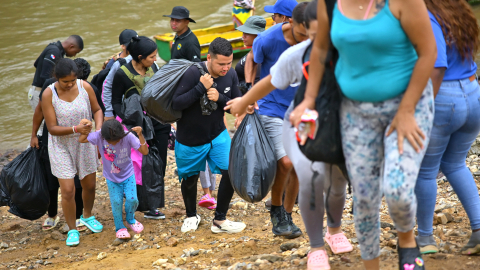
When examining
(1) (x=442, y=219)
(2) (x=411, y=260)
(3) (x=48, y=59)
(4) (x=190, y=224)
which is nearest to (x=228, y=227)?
(4) (x=190, y=224)

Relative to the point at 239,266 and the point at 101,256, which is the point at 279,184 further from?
the point at 101,256

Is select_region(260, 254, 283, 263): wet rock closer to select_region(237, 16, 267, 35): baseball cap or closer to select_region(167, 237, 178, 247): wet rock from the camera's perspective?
select_region(167, 237, 178, 247): wet rock

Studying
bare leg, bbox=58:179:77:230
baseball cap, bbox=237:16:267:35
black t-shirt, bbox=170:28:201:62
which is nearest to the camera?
bare leg, bbox=58:179:77:230

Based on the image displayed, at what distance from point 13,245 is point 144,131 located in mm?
1942

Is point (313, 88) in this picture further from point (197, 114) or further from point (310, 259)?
point (197, 114)

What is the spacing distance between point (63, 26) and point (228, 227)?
1408 cm

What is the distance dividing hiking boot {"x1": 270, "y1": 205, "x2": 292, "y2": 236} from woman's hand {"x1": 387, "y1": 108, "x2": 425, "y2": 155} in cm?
214

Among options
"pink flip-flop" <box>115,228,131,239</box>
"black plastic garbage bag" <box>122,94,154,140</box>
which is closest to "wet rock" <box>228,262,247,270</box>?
"pink flip-flop" <box>115,228,131,239</box>

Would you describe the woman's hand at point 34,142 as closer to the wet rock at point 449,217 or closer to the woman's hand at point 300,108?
the woman's hand at point 300,108

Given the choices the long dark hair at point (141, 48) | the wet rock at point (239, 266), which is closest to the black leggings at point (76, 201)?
the long dark hair at point (141, 48)

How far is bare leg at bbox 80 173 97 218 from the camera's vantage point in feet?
17.4

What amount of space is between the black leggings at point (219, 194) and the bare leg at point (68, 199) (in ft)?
3.88

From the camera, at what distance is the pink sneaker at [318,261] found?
10.2 ft

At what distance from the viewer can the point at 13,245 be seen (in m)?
5.39
